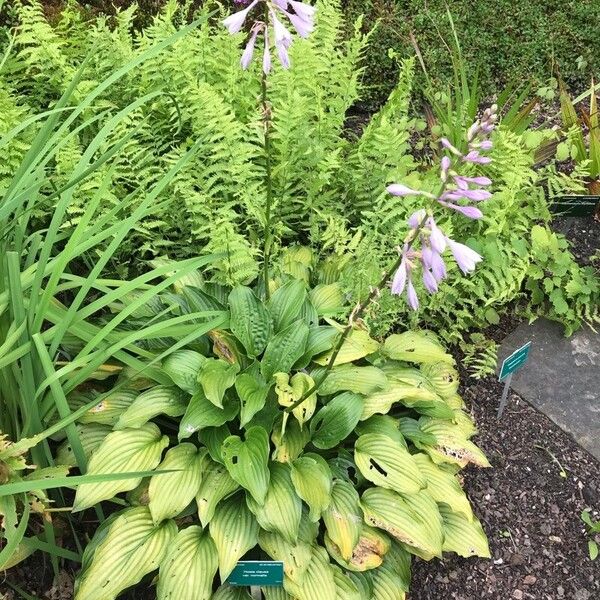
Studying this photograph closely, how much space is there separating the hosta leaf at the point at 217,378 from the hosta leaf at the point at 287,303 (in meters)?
0.30

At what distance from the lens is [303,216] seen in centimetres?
327

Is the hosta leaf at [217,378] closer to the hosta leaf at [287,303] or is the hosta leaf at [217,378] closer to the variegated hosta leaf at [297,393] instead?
the variegated hosta leaf at [297,393]

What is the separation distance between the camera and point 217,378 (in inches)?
89.6

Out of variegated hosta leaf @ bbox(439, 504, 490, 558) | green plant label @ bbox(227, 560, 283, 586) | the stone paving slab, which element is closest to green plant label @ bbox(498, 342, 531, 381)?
the stone paving slab

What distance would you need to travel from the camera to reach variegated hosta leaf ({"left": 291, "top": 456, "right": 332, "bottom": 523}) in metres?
2.14

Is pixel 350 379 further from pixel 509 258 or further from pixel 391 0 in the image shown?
pixel 391 0

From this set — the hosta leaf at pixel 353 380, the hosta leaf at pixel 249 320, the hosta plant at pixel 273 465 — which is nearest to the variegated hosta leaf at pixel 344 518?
the hosta plant at pixel 273 465

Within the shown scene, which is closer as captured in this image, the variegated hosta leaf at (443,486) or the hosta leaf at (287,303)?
the variegated hosta leaf at (443,486)

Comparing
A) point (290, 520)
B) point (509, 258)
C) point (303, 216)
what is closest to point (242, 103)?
point (303, 216)

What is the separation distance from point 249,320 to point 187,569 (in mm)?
889

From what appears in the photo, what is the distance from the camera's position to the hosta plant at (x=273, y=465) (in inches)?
84.4

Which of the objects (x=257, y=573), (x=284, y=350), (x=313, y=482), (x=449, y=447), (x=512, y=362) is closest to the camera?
(x=257, y=573)

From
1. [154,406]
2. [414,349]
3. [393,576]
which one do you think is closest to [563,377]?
[414,349]

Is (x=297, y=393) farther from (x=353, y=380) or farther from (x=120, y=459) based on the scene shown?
(x=120, y=459)
